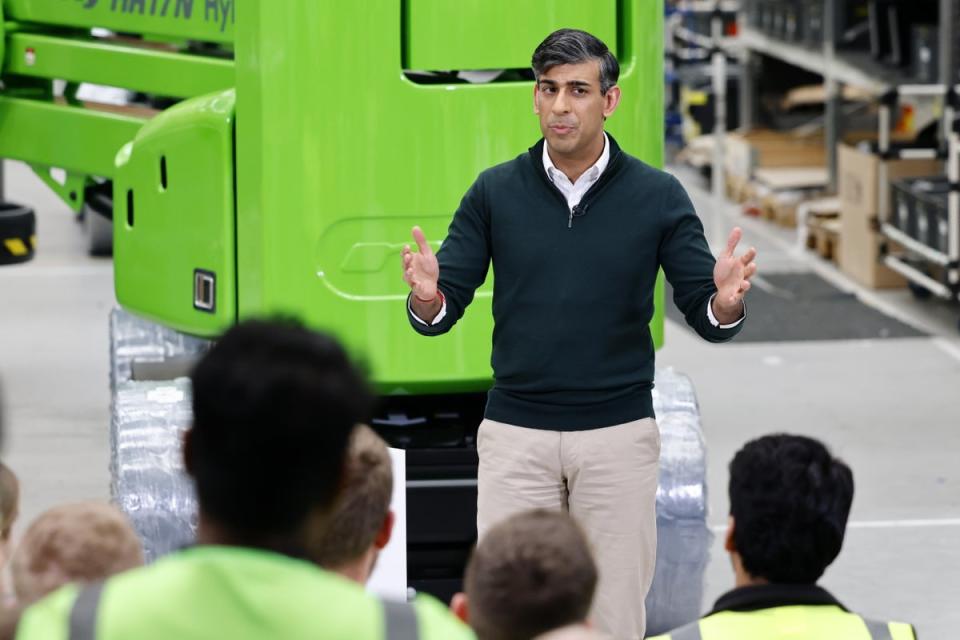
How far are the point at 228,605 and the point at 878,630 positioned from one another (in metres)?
1.22

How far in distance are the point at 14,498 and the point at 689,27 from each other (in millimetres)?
18682

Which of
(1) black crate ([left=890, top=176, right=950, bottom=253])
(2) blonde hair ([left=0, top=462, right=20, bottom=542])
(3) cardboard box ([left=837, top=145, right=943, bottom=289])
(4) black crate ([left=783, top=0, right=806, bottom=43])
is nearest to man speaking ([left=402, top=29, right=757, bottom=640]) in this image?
(2) blonde hair ([left=0, top=462, right=20, bottom=542])

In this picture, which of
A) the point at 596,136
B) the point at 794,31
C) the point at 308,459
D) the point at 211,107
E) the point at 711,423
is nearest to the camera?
the point at 308,459

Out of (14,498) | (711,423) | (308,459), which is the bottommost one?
(711,423)

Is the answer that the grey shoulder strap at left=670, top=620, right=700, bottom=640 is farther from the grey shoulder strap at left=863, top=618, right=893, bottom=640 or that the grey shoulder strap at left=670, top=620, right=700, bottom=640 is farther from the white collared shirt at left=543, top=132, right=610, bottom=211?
the white collared shirt at left=543, top=132, right=610, bottom=211

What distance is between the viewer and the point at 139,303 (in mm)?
6293

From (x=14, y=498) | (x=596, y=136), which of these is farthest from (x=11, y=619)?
(x=596, y=136)

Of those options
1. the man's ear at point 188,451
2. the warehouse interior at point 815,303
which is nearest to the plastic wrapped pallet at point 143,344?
the warehouse interior at point 815,303

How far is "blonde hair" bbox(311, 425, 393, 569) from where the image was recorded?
7.82ft

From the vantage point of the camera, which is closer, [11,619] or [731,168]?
[11,619]

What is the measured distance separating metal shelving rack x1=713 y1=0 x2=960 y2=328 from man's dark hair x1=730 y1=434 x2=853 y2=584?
28.1 ft

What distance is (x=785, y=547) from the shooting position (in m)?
2.86

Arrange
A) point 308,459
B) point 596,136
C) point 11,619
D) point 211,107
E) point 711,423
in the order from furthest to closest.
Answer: point 711,423 < point 211,107 < point 596,136 < point 11,619 < point 308,459

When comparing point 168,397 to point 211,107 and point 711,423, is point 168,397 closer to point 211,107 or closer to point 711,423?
point 211,107
